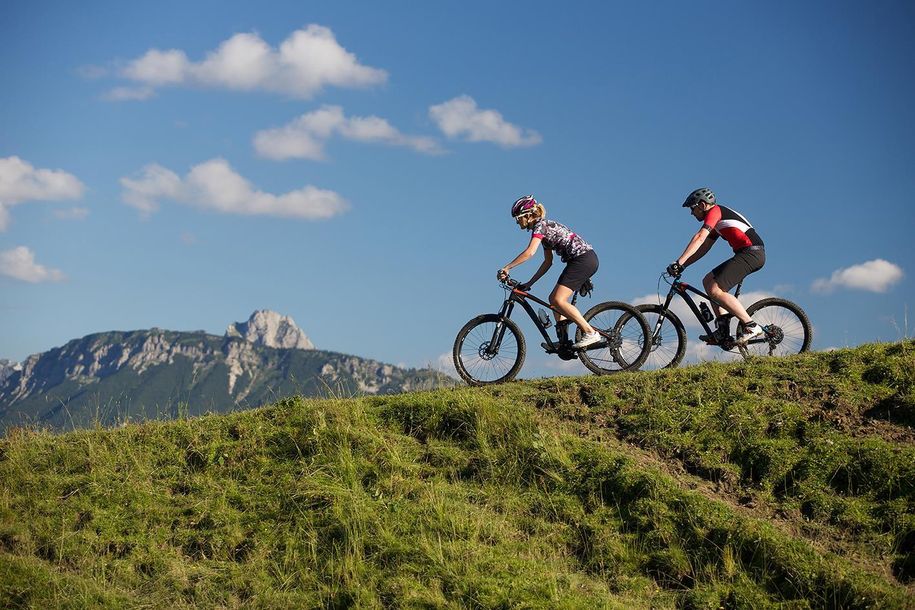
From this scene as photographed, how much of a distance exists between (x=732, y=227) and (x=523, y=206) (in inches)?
131

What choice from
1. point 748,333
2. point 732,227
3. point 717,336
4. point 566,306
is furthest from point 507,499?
point 732,227

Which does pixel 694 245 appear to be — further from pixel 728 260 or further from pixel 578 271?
pixel 578 271

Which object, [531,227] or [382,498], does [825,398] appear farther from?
[382,498]

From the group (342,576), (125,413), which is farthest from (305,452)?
(125,413)

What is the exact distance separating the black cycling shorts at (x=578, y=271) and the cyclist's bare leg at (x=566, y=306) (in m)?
→ 0.09

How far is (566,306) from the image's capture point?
44.4 ft

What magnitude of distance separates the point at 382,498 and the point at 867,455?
5.55 meters

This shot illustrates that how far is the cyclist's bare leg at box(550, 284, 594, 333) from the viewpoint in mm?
13539

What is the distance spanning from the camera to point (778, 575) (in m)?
8.56

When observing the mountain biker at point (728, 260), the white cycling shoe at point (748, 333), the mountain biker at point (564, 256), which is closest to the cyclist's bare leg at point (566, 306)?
the mountain biker at point (564, 256)

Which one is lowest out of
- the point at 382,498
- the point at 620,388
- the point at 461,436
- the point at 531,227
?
A: the point at 382,498

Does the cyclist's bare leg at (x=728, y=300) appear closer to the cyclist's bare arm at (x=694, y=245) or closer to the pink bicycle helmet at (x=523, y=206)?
the cyclist's bare arm at (x=694, y=245)

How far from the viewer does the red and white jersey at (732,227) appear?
13.8 metres

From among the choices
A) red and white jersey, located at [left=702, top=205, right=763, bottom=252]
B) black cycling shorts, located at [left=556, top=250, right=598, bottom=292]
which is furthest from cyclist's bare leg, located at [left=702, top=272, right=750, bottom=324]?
black cycling shorts, located at [left=556, top=250, right=598, bottom=292]
